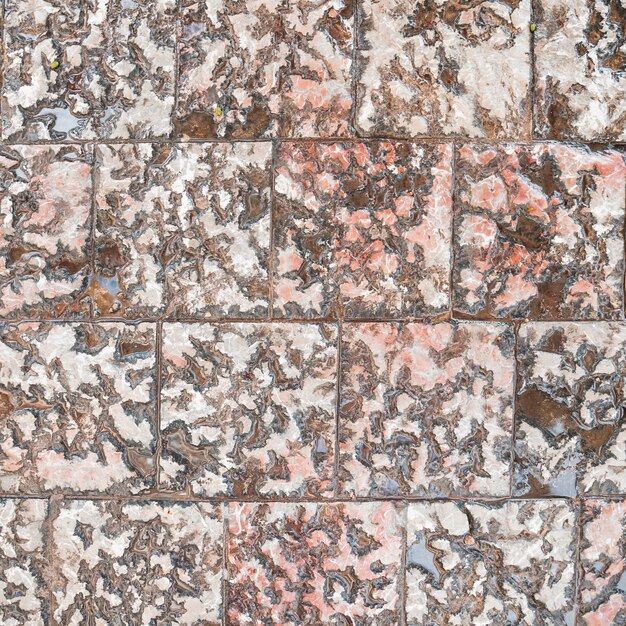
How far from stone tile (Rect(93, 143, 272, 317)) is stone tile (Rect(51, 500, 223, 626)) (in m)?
0.74

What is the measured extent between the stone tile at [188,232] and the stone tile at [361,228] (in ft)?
0.31

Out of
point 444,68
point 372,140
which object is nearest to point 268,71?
point 372,140

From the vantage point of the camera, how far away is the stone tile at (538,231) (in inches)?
85.5

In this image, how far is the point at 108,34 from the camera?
2.21 meters

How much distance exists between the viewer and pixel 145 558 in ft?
7.20

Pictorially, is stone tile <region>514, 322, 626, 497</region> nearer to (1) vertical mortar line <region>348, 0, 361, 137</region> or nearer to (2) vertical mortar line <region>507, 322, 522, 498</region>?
(2) vertical mortar line <region>507, 322, 522, 498</region>

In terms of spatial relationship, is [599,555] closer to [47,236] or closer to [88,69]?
[47,236]

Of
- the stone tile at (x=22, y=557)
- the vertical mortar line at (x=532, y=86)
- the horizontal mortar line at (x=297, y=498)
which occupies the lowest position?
the stone tile at (x=22, y=557)

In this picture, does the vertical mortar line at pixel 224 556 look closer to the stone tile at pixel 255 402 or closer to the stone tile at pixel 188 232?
the stone tile at pixel 255 402

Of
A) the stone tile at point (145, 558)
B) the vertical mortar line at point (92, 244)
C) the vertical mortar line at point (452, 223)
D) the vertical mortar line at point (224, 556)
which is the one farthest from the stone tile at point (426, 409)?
the vertical mortar line at point (92, 244)

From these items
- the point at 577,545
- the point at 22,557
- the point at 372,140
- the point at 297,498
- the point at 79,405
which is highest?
the point at 372,140

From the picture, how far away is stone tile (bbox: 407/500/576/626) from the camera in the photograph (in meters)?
2.18

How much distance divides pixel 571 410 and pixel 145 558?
1662 millimetres

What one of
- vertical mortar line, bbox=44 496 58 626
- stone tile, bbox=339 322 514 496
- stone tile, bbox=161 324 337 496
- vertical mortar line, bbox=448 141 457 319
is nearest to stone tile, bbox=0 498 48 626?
vertical mortar line, bbox=44 496 58 626
